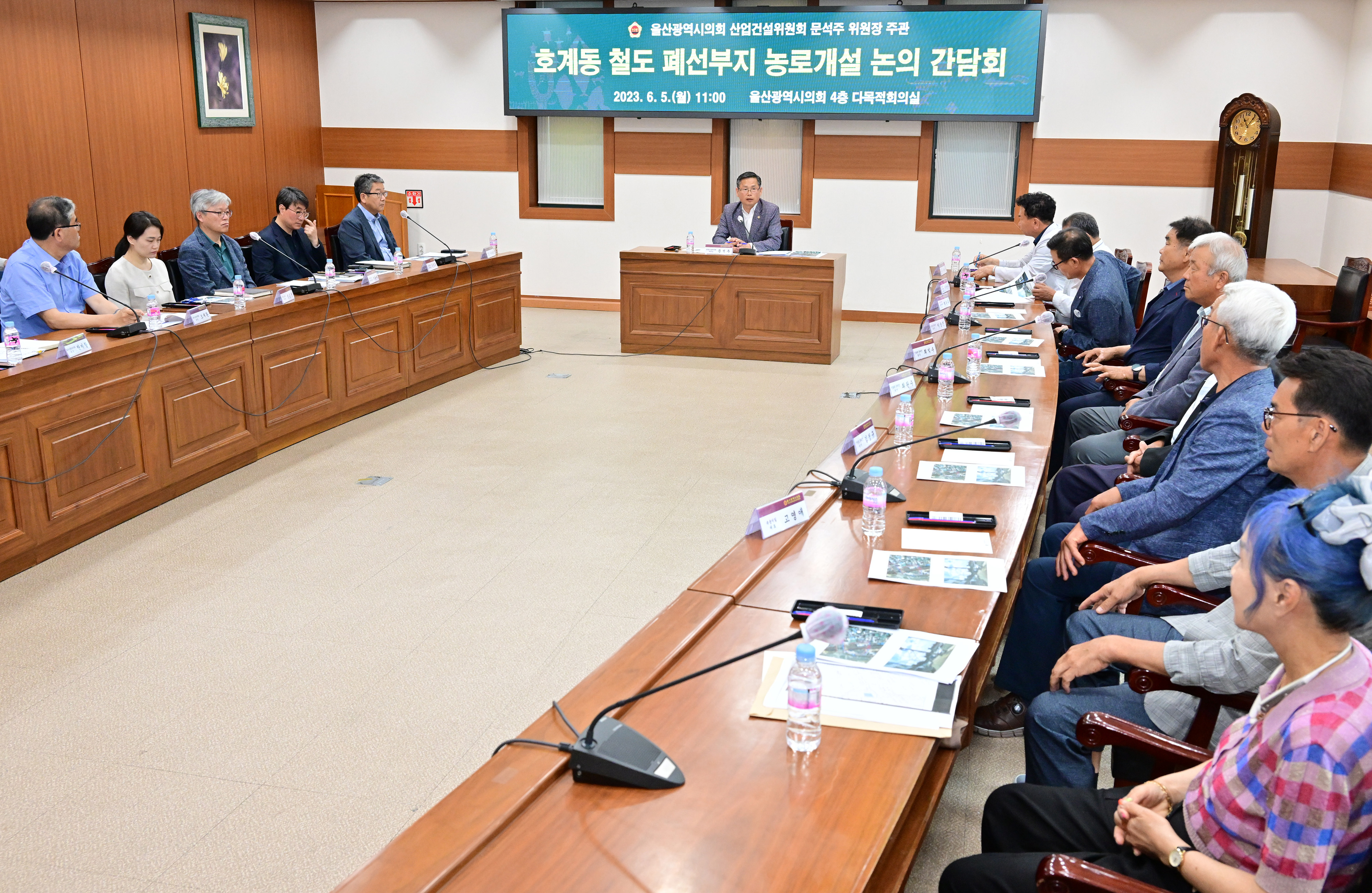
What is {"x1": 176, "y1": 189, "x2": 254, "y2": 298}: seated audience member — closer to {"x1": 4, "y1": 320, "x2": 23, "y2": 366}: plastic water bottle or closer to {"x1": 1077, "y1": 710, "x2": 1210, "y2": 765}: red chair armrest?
{"x1": 4, "y1": 320, "x2": 23, "y2": 366}: plastic water bottle

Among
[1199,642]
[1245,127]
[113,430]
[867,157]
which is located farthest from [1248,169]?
[113,430]

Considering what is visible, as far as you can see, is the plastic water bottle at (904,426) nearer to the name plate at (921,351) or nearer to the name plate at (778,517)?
the name plate at (778,517)

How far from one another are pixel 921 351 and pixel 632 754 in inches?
132

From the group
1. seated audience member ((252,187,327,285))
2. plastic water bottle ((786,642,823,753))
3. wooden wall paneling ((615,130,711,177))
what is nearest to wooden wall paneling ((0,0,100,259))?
seated audience member ((252,187,327,285))

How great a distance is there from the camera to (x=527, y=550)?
14.2 ft

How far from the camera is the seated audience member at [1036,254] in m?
6.67

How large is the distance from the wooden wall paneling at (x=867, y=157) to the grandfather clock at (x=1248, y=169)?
7.72ft

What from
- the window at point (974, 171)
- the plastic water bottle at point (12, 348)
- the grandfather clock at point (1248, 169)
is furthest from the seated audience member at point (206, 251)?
the grandfather clock at point (1248, 169)

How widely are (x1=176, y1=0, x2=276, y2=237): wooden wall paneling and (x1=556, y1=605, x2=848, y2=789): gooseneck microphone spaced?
8.27m

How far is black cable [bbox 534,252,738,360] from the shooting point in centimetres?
789

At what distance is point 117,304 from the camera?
5.25 m

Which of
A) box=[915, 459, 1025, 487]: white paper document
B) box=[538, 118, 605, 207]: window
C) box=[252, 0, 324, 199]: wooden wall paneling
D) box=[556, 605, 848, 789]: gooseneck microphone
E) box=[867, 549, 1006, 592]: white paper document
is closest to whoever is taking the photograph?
box=[556, 605, 848, 789]: gooseneck microphone

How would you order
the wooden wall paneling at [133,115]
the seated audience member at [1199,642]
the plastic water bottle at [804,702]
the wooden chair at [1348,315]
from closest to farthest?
the plastic water bottle at [804,702] < the seated audience member at [1199,642] < the wooden chair at [1348,315] < the wooden wall paneling at [133,115]

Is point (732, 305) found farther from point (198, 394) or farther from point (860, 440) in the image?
point (860, 440)
